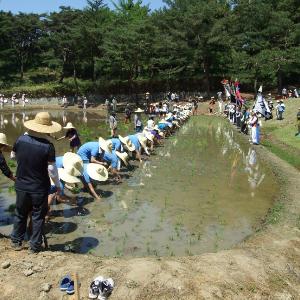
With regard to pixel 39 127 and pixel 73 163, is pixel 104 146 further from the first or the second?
pixel 39 127

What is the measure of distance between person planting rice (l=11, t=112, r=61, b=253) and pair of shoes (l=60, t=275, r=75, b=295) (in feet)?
3.68

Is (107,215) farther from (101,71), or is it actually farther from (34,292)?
(101,71)

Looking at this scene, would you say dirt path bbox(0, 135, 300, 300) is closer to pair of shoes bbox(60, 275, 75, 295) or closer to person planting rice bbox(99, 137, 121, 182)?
pair of shoes bbox(60, 275, 75, 295)

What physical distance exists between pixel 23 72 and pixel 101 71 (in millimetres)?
16348

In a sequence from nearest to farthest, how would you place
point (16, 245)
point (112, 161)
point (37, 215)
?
point (37, 215) → point (16, 245) → point (112, 161)

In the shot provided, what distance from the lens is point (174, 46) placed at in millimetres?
51812

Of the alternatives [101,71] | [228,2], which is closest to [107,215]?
[101,71]

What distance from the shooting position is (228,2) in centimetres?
6031

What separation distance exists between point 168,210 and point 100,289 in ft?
16.0

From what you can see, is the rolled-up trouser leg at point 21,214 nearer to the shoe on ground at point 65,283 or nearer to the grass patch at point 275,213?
the shoe on ground at point 65,283

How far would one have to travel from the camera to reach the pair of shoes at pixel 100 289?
20.1 feet

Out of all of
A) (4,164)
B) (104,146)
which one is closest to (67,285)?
(4,164)

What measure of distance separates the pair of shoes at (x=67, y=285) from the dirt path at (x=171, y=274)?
0.10 metres

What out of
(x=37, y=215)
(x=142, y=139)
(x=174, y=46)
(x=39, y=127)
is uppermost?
(x=174, y=46)
